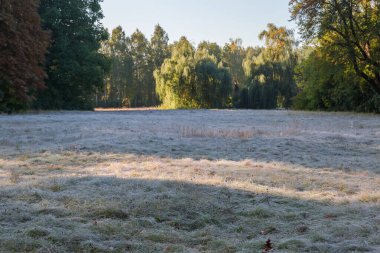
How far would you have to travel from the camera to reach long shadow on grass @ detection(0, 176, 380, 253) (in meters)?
3.80

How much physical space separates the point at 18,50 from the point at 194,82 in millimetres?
27596

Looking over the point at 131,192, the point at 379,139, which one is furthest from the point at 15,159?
the point at 379,139

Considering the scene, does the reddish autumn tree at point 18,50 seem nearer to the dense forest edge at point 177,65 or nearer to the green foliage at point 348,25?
the dense forest edge at point 177,65

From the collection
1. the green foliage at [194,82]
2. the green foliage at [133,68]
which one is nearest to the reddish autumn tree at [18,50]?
the green foliage at [194,82]

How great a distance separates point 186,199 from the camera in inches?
208

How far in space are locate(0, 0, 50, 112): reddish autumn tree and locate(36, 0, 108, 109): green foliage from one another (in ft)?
29.9

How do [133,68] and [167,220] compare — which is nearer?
[167,220]

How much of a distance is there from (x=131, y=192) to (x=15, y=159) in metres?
4.01

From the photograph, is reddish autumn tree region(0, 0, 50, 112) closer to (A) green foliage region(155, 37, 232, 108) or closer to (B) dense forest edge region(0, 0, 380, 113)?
(B) dense forest edge region(0, 0, 380, 113)

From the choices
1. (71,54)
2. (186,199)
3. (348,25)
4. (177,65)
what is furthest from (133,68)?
(186,199)

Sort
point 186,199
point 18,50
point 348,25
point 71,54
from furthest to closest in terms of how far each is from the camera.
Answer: point 71,54, point 348,25, point 18,50, point 186,199

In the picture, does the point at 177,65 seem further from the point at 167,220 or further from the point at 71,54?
the point at 167,220

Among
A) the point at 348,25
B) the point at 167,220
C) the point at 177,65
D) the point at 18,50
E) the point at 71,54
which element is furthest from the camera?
the point at 177,65

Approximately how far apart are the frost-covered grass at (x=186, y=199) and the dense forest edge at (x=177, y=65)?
12432 millimetres
